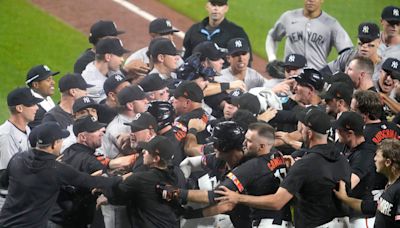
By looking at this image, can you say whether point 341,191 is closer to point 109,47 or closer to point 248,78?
point 248,78

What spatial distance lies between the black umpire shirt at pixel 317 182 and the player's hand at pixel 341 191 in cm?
4

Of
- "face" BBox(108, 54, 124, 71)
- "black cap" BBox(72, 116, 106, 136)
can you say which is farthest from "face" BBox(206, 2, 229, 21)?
"black cap" BBox(72, 116, 106, 136)

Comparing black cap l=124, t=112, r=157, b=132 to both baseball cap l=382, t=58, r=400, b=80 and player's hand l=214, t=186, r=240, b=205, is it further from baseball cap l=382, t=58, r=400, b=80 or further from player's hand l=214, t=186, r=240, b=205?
baseball cap l=382, t=58, r=400, b=80

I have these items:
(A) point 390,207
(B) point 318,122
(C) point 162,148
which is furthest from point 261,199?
(A) point 390,207

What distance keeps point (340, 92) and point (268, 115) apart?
836 mm

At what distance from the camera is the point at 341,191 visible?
8.67 meters

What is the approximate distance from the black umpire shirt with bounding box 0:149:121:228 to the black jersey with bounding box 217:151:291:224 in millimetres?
1054

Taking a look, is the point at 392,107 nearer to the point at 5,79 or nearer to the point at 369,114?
the point at 369,114

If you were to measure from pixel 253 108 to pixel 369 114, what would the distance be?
1.14 meters

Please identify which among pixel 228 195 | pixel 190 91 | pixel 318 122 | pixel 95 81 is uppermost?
pixel 318 122

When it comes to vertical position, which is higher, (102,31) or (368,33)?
(368,33)

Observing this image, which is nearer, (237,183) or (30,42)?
(237,183)

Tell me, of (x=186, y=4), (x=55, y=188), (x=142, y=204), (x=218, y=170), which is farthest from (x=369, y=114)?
(x=186, y=4)

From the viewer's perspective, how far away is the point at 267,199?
8484 mm
